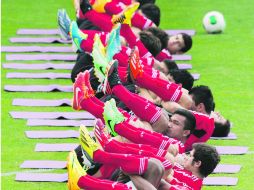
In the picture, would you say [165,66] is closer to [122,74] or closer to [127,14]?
[122,74]

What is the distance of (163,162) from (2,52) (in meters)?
8.30

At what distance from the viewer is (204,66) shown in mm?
19734

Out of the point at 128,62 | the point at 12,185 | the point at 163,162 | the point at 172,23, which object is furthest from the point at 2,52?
the point at 163,162

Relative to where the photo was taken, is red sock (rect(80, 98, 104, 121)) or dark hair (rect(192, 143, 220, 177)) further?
red sock (rect(80, 98, 104, 121))

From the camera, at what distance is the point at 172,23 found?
22.4m

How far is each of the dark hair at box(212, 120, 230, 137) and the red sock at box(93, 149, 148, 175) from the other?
3513mm

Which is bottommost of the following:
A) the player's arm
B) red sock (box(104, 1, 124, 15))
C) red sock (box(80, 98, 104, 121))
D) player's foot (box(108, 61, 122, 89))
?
red sock (box(104, 1, 124, 15))

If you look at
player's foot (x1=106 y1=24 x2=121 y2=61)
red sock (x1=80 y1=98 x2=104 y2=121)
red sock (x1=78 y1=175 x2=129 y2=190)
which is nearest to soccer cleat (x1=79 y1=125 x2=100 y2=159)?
red sock (x1=78 y1=175 x2=129 y2=190)

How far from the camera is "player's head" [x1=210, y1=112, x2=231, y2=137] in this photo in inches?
616

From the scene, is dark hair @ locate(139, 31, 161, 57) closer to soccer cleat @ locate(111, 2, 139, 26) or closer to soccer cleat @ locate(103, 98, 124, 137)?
soccer cleat @ locate(111, 2, 139, 26)

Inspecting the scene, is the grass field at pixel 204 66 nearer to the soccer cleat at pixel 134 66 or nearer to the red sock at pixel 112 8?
the soccer cleat at pixel 134 66

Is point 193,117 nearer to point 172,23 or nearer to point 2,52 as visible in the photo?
point 2,52

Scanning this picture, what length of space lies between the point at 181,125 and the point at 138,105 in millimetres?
669

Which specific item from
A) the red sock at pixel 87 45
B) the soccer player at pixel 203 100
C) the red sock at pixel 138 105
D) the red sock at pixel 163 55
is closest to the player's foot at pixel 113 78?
the red sock at pixel 138 105
